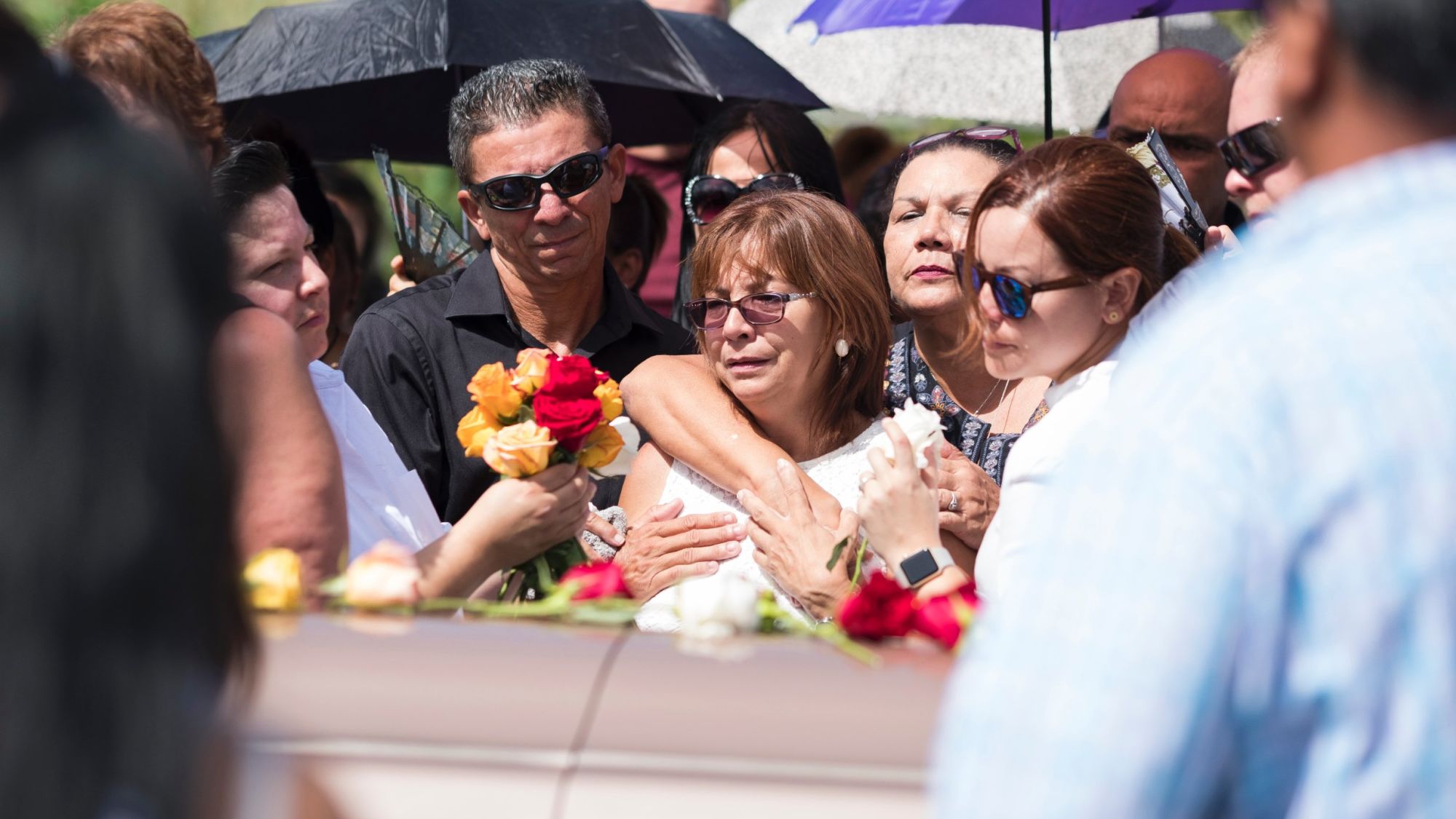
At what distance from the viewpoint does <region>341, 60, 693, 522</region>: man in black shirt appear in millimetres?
3740

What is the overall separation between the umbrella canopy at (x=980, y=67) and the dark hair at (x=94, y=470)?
5.56m

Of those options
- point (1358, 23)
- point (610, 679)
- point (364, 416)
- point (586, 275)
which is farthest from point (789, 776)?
point (586, 275)

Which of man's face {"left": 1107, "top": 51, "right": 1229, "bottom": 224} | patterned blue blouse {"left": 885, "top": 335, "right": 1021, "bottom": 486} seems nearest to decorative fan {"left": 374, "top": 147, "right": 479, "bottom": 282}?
patterned blue blouse {"left": 885, "top": 335, "right": 1021, "bottom": 486}

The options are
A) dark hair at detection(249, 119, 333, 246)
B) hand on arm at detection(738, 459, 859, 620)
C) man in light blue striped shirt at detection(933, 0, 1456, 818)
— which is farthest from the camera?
dark hair at detection(249, 119, 333, 246)

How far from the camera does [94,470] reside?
3.20 feet

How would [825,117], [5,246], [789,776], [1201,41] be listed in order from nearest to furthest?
[5,246]
[789,776]
[1201,41]
[825,117]

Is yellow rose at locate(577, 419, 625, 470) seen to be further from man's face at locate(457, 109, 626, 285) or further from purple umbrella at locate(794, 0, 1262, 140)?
purple umbrella at locate(794, 0, 1262, 140)

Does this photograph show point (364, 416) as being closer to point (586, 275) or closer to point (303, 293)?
point (303, 293)

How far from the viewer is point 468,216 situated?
4203 mm

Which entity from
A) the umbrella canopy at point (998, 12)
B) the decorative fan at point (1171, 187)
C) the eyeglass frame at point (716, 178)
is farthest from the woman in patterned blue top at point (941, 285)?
the umbrella canopy at point (998, 12)

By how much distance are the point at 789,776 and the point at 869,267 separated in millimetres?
1889

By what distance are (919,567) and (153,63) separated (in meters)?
1.73

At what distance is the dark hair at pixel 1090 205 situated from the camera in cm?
244

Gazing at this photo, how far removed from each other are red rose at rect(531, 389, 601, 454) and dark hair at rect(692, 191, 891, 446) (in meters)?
A: 0.79
